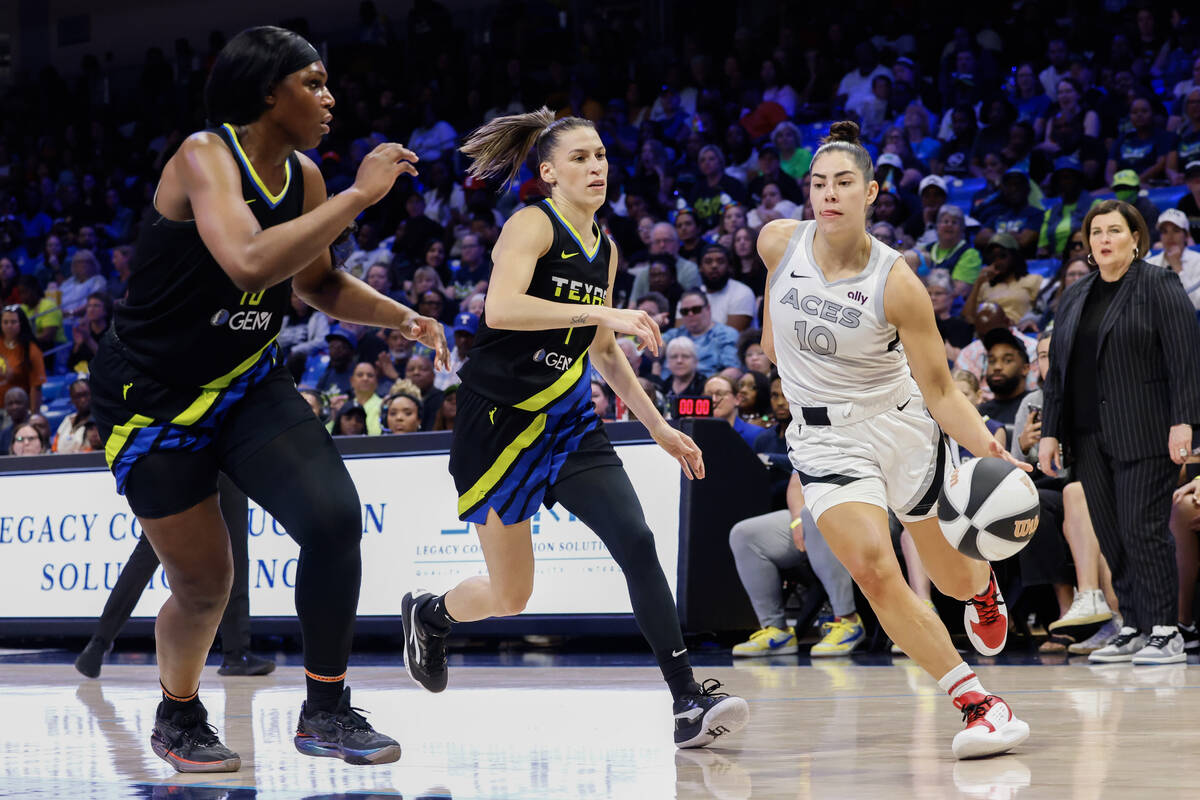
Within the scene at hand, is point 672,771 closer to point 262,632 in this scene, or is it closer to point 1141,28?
point 262,632

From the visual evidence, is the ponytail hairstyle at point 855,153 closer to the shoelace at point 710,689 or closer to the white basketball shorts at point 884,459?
the white basketball shorts at point 884,459

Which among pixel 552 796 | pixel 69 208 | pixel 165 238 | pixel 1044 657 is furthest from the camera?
pixel 69 208

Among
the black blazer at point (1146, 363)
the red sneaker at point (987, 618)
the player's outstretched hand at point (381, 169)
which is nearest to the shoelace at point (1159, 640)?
the black blazer at point (1146, 363)

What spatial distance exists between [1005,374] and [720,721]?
449cm

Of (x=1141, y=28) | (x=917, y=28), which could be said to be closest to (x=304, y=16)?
(x=917, y=28)

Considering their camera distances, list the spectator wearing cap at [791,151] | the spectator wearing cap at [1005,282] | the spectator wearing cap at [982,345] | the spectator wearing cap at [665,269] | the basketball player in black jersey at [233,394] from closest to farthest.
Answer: the basketball player in black jersey at [233,394] < the spectator wearing cap at [982,345] < the spectator wearing cap at [1005,282] < the spectator wearing cap at [665,269] < the spectator wearing cap at [791,151]

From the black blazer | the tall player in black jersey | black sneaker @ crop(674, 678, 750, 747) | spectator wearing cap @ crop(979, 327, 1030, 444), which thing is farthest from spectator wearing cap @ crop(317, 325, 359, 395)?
black sneaker @ crop(674, 678, 750, 747)

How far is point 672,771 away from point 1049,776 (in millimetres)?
938

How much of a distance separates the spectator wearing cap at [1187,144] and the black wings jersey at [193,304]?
30.3ft

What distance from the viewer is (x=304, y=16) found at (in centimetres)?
2109

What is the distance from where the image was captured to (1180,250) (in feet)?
29.6

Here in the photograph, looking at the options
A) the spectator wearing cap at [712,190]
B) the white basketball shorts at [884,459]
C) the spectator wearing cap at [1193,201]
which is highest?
the spectator wearing cap at [712,190]

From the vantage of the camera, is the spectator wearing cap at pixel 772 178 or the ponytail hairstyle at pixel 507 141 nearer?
the ponytail hairstyle at pixel 507 141

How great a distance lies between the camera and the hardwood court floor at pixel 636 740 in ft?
10.9
